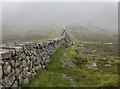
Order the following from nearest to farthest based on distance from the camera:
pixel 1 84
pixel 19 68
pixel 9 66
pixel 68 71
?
pixel 1 84
pixel 9 66
pixel 19 68
pixel 68 71

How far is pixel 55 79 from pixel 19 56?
362 centimetres

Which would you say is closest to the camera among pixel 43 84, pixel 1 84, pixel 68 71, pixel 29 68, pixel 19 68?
pixel 1 84

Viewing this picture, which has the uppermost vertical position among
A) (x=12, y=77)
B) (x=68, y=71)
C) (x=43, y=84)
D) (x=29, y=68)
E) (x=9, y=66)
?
(x=9, y=66)

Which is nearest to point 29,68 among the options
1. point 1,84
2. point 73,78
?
point 1,84

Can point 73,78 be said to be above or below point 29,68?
below

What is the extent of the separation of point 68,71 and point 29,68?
13.8 ft

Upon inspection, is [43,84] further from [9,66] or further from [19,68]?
[9,66]

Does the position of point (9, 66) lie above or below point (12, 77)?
above

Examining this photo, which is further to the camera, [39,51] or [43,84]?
[39,51]

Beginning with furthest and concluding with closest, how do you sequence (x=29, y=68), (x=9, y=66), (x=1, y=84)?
(x=29, y=68) < (x=9, y=66) < (x=1, y=84)

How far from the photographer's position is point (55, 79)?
396 inches

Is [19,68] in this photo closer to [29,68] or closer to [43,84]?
[29,68]

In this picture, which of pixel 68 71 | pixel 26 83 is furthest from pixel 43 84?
pixel 68 71

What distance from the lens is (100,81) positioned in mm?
9922
